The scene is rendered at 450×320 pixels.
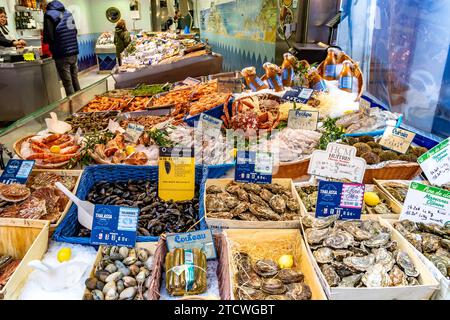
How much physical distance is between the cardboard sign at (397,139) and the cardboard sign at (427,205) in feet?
2.76

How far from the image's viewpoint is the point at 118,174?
7.54ft

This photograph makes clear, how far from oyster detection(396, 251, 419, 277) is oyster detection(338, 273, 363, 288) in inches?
7.8

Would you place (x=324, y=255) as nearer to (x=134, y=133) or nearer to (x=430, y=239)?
(x=430, y=239)

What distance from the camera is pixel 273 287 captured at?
1452 mm

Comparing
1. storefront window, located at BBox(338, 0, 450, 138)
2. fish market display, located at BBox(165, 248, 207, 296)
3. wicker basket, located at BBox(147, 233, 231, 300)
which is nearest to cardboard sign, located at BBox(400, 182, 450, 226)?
wicker basket, located at BBox(147, 233, 231, 300)

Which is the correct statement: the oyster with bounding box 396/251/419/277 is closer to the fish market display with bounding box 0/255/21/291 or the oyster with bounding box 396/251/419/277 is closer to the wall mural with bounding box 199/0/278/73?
the fish market display with bounding box 0/255/21/291

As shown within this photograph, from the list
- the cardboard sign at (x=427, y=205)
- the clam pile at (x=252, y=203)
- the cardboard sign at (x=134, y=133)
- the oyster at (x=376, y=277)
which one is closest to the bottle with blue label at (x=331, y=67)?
the cardboard sign at (x=134, y=133)

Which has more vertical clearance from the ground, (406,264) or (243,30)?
(243,30)

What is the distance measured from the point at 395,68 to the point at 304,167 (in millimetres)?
2143

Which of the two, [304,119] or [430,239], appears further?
[304,119]

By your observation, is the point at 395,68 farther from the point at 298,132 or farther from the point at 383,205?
the point at 383,205

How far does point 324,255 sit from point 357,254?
0.16m

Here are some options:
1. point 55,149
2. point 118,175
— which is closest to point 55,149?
point 55,149
